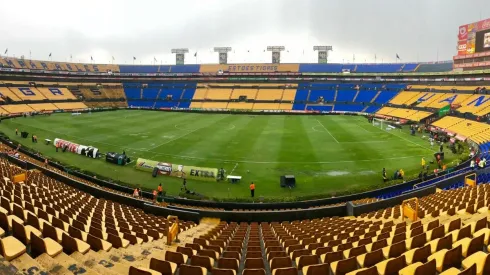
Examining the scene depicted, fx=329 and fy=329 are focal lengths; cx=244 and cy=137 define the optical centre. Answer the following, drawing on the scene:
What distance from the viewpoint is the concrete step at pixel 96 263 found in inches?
214

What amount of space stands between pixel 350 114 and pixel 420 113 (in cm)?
1628

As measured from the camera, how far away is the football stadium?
6680mm

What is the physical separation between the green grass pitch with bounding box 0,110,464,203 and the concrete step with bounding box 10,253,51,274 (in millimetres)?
19014

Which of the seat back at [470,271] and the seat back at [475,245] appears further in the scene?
the seat back at [475,245]

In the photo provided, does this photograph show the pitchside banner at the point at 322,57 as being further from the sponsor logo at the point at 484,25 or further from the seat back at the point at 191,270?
the seat back at the point at 191,270

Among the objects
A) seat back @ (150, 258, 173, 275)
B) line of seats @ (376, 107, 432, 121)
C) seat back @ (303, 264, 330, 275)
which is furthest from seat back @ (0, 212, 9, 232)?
line of seats @ (376, 107, 432, 121)

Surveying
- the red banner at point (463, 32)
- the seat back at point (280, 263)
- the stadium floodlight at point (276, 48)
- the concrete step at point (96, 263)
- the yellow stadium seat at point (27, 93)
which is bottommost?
the seat back at point (280, 263)

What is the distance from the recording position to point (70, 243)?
620 cm

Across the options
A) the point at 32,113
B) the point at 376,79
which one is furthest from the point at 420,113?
the point at 32,113

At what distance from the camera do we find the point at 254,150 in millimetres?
38438

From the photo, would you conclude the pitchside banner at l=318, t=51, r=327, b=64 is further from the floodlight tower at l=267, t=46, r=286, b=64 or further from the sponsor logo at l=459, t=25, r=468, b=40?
the sponsor logo at l=459, t=25, r=468, b=40

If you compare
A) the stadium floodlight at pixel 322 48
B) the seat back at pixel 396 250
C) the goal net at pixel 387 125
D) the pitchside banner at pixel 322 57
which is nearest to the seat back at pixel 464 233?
the seat back at pixel 396 250

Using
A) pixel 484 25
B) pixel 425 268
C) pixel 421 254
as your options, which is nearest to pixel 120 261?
pixel 425 268

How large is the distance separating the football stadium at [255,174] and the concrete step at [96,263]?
1.7 inches
